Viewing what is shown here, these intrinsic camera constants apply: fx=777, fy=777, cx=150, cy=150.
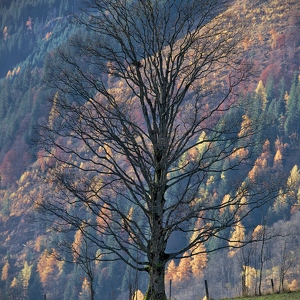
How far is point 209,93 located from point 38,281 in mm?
169498

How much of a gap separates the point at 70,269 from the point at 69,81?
179 metres

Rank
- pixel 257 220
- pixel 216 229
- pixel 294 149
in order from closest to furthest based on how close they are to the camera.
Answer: pixel 216 229 → pixel 257 220 → pixel 294 149

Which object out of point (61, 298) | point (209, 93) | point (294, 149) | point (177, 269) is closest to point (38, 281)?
point (61, 298)

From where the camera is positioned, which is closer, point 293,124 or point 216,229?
point 216,229

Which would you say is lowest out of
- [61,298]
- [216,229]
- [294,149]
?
[216,229]

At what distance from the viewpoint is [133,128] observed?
19.9m

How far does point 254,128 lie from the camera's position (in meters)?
20.0

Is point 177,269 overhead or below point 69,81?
overhead

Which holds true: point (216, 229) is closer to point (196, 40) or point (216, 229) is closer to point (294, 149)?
point (196, 40)

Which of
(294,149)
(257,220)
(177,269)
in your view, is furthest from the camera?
(294,149)

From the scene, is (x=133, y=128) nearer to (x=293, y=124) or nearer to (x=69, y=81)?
(x=69, y=81)

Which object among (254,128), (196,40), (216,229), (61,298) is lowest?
(216,229)

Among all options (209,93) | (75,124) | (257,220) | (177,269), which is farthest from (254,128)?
(177,269)

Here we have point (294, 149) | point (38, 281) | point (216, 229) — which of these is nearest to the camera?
point (216, 229)
